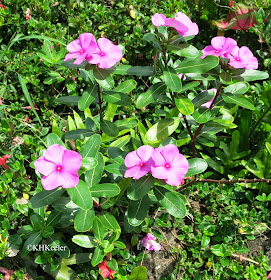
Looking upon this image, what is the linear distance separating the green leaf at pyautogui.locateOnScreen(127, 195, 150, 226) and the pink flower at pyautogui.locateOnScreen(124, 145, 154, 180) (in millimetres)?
A: 387

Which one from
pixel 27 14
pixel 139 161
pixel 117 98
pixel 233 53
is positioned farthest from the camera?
pixel 27 14

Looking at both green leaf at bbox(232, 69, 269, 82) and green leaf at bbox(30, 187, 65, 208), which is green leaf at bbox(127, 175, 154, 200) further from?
green leaf at bbox(232, 69, 269, 82)

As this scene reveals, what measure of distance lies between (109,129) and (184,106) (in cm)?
52

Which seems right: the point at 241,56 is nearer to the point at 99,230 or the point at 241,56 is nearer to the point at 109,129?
the point at 109,129

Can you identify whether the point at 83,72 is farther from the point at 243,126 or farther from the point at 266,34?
the point at 266,34

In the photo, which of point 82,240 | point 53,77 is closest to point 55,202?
point 82,240

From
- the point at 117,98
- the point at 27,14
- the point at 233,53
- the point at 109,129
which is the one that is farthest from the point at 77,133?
the point at 27,14

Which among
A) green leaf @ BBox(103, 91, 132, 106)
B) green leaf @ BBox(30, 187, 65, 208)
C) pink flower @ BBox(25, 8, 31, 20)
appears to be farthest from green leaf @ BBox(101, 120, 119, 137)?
pink flower @ BBox(25, 8, 31, 20)

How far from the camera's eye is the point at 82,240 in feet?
7.02

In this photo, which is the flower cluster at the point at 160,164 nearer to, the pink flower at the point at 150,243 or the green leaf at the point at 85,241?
the green leaf at the point at 85,241

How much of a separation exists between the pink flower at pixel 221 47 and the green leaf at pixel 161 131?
463 millimetres

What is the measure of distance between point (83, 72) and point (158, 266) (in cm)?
141

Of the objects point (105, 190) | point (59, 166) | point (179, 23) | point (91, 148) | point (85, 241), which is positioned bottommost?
point (85, 241)

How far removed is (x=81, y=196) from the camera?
1.80 meters
